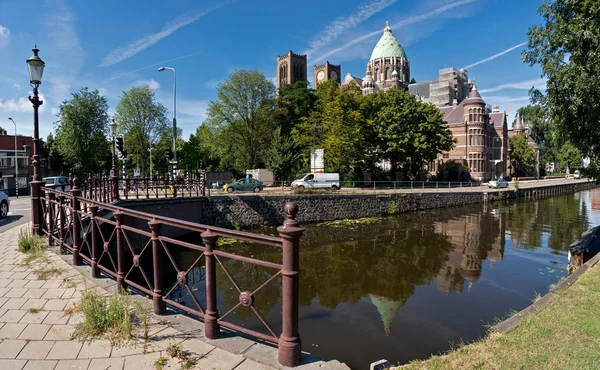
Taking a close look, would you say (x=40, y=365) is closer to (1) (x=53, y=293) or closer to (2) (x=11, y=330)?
(2) (x=11, y=330)

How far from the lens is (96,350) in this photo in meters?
3.34

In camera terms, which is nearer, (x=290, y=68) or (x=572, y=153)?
(x=572, y=153)

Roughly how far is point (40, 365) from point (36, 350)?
35 cm

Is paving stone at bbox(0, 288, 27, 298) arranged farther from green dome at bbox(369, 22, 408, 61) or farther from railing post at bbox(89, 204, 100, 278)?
Answer: green dome at bbox(369, 22, 408, 61)

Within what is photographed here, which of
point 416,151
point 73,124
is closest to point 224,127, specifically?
point 73,124

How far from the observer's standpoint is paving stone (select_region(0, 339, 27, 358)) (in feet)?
10.8

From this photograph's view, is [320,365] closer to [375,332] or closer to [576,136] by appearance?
[375,332]

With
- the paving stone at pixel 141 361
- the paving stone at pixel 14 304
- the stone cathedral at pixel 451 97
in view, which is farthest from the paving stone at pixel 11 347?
the stone cathedral at pixel 451 97

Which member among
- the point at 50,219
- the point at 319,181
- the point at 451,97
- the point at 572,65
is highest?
the point at 451,97

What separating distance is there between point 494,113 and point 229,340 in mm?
77621

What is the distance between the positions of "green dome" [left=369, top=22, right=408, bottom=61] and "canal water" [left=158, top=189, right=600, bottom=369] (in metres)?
68.6

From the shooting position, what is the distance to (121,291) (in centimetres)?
459

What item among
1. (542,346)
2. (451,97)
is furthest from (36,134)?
(451,97)

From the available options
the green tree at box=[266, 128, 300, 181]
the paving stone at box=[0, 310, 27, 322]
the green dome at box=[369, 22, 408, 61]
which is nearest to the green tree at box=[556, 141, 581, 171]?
the paving stone at box=[0, 310, 27, 322]
